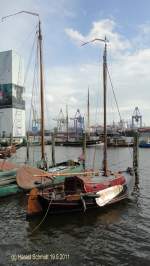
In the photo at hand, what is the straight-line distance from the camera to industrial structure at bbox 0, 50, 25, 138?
11359 centimetres

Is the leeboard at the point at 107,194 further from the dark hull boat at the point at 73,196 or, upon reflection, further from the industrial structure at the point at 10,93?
the industrial structure at the point at 10,93

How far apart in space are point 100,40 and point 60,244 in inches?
710

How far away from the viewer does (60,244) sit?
619 inches

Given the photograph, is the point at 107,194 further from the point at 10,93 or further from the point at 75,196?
the point at 10,93

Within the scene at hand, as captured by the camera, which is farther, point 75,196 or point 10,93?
point 10,93

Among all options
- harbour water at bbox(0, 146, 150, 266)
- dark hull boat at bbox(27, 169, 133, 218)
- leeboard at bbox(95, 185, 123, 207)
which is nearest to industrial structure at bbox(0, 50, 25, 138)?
leeboard at bbox(95, 185, 123, 207)

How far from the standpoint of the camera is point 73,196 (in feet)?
65.5

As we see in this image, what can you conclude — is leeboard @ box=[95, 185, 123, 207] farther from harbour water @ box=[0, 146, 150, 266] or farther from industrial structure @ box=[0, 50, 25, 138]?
industrial structure @ box=[0, 50, 25, 138]

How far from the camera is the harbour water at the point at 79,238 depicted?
14.1 metres

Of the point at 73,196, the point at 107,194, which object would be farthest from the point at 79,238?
the point at 107,194

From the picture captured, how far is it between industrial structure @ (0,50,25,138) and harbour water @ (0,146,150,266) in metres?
94.9

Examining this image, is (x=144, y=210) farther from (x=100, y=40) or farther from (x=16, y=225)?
(x=100, y=40)

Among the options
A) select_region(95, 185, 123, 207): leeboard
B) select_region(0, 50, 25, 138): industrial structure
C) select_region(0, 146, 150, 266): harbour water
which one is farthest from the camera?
select_region(0, 50, 25, 138): industrial structure

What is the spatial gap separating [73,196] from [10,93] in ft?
329
